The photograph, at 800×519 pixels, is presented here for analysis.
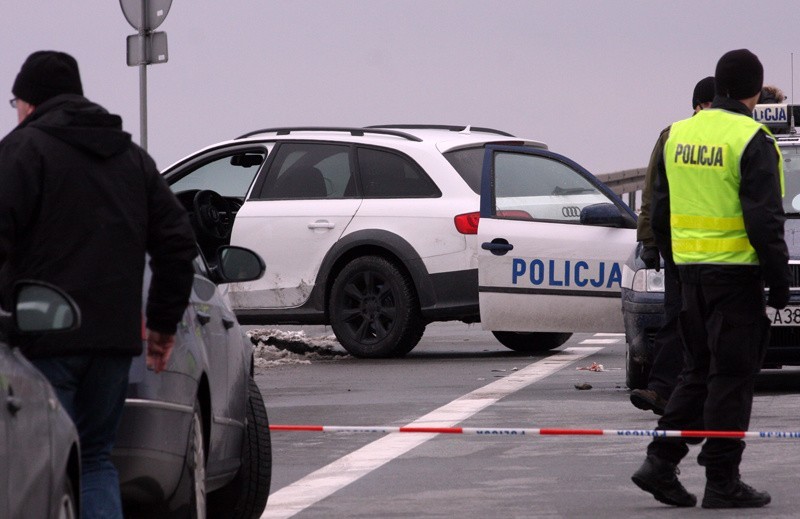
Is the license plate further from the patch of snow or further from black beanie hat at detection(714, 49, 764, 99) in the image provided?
the patch of snow

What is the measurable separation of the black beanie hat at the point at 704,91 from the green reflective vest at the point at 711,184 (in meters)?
1.99

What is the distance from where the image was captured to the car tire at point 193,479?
609 centimetres

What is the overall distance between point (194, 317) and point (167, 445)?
28.7 inches

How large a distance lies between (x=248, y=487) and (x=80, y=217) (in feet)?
7.05

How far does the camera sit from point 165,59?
55.3 feet

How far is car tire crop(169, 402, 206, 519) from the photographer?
609 cm

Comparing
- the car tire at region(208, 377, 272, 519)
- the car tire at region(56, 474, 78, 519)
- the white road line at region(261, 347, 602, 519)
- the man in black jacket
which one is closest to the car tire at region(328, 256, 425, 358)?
the white road line at region(261, 347, 602, 519)

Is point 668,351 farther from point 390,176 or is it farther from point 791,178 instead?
point 390,176

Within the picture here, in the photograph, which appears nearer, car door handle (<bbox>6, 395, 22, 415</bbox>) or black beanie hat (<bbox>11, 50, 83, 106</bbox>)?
car door handle (<bbox>6, 395, 22, 415</bbox>)

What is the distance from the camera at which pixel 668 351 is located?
1028 centimetres

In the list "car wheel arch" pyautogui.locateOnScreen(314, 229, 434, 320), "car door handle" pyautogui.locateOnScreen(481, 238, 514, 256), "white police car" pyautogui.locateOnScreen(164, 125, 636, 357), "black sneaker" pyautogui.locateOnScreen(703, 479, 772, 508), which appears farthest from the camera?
"car wheel arch" pyautogui.locateOnScreen(314, 229, 434, 320)

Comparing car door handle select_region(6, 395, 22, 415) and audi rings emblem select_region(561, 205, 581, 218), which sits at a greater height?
car door handle select_region(6, 395, 22, 415)

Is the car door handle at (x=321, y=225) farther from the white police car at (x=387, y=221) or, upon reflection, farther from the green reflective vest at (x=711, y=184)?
the green reflective vest at (x=711, y=184)

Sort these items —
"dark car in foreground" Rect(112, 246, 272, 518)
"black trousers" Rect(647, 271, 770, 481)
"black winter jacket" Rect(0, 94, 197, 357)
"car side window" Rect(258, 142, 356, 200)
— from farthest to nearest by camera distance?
"car side window" Rect(258, 142, 356, 200) → "black trousers" Rect(647, 271, 770, 481) → "dark car in foreground" Rect(112, 246, 272, 518) → "black winter jacket" Rect(0, 94, 197, 357)
